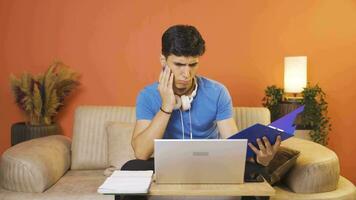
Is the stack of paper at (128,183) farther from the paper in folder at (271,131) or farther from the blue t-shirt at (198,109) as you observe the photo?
the blue t-shirt at (198,109)

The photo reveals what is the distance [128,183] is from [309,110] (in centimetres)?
200

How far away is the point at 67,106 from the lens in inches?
118

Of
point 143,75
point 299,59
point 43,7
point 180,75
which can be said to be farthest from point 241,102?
point 43,7

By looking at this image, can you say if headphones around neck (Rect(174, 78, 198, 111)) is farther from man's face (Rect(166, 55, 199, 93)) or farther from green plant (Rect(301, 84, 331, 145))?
green plant (Rect(301, 84, 331, 145))

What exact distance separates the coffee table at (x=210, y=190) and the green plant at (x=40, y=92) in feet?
6.02

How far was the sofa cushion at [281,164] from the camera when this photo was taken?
70.4 inches

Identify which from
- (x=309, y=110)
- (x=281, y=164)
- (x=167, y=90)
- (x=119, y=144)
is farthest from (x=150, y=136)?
(x=309, y=110)

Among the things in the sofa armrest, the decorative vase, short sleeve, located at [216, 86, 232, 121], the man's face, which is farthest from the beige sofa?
the man's face

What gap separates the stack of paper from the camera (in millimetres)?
1045

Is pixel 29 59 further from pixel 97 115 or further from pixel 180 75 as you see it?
pixel 180 75

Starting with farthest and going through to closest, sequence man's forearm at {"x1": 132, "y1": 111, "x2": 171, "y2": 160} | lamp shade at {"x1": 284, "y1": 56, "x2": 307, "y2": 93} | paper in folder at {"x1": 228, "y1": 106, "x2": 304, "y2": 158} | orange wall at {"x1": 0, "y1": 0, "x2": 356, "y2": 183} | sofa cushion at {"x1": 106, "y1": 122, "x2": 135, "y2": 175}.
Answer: orange wall at {"x1": 0, "y1": 0, "x2": 356, "y2": 183} < lamp shade at {"x1": 284, "y1": 56, "x2": 307, "y2": 93} < sofa cushion at {"x1": 106, "y1": 122, "x2": 135, "y2": 175} < man's forearm at {"x1": 132, "y1": 111, "x2": 171, "y2": 160} < paper in folder at {"x1": 228, "y1": 106, "x2": 304, "y2": 158}

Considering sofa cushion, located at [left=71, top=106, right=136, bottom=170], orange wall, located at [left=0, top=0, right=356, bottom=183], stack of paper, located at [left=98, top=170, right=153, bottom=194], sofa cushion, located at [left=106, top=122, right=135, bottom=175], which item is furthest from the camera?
orange wall, located at [left=0, top=0, right=356, bottom=183]

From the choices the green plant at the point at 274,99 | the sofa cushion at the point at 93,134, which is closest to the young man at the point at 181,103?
the sofa cushion at the point at 93,134

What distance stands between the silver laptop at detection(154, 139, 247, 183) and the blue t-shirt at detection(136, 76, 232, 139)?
1.94 feet
